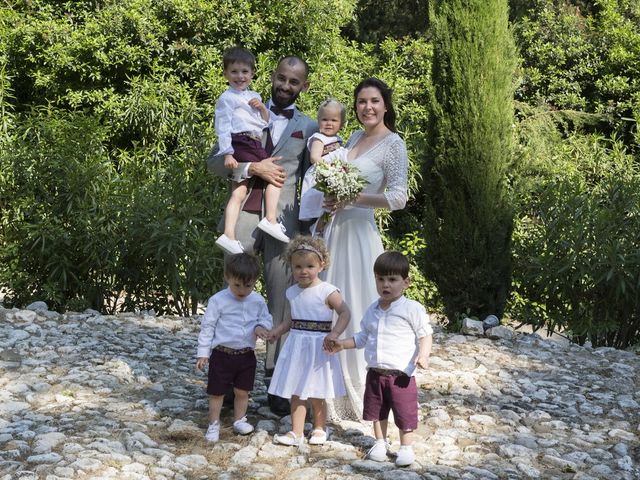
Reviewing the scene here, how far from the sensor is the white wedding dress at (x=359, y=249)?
4598mm

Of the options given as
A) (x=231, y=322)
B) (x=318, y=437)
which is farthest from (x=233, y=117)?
(x=318, y=437)

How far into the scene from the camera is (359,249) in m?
4.69

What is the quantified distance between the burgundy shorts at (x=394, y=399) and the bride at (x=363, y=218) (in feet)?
1.76

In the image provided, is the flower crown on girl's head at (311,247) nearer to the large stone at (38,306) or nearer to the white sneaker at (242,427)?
the white sneaker at (242,427)

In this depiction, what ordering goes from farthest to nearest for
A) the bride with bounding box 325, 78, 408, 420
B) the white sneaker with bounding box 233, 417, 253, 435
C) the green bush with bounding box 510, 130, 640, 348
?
1. the green bush with bounding box 510, 130, 640, 348
2. the bride with bounding box 325, 78, 408, 420
3. the white sneaker with bounding box 233, 417, 253, 435

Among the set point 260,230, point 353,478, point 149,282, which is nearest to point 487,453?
point 353,478

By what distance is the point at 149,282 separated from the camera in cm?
850

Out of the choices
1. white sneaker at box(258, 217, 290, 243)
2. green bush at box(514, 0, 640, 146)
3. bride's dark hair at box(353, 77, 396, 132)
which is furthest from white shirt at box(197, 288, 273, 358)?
green bush at box(514, 0, 640, 146)

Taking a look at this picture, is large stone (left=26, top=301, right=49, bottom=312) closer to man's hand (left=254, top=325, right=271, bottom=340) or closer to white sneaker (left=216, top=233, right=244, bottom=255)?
white sneaker (left=216, top=233, right=244, bottom=255)

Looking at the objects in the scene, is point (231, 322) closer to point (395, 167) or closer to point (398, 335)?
point (398, 335)

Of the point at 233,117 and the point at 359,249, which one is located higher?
the point at 233,117

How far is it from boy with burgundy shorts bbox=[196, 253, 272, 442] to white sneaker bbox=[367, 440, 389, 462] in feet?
2.22

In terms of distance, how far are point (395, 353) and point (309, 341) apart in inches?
18.4

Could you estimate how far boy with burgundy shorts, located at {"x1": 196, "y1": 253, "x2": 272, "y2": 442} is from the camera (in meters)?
4.41
